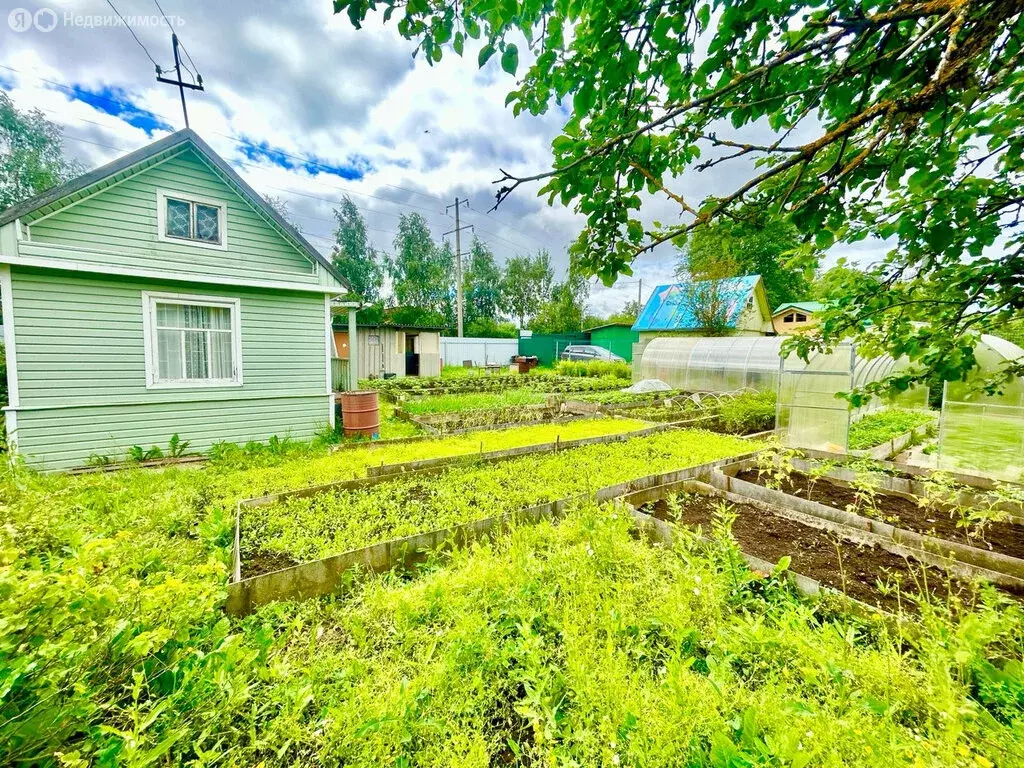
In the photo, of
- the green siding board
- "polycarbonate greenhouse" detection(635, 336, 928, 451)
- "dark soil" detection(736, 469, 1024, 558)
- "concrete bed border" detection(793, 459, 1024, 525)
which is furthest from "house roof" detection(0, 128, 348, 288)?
"concrete bed border" detection(793, 459, 1024, 525)

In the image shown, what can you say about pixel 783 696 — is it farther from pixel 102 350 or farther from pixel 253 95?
pixel 253 95

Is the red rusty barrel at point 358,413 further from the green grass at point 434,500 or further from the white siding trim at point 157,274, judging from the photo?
the green grass at point 434,500

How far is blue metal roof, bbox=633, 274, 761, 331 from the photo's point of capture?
17500mm

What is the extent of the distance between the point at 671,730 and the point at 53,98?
2480 centimetres

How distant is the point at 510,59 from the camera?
1.55 metres

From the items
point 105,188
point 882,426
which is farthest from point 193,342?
point 882,426

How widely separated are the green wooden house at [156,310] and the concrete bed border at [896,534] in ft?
25.1

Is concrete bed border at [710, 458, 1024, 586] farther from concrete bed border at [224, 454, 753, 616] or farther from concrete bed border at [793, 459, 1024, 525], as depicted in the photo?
concrete bed border at [224, 454, 753, 616]

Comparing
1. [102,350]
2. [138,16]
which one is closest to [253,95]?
[138,16]

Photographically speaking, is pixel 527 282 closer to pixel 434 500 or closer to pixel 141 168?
pixel 141 168

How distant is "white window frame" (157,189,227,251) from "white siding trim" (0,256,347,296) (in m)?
0.52

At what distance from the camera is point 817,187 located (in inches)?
67.1

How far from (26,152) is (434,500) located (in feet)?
82.0

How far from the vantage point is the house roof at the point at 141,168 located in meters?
5.15
